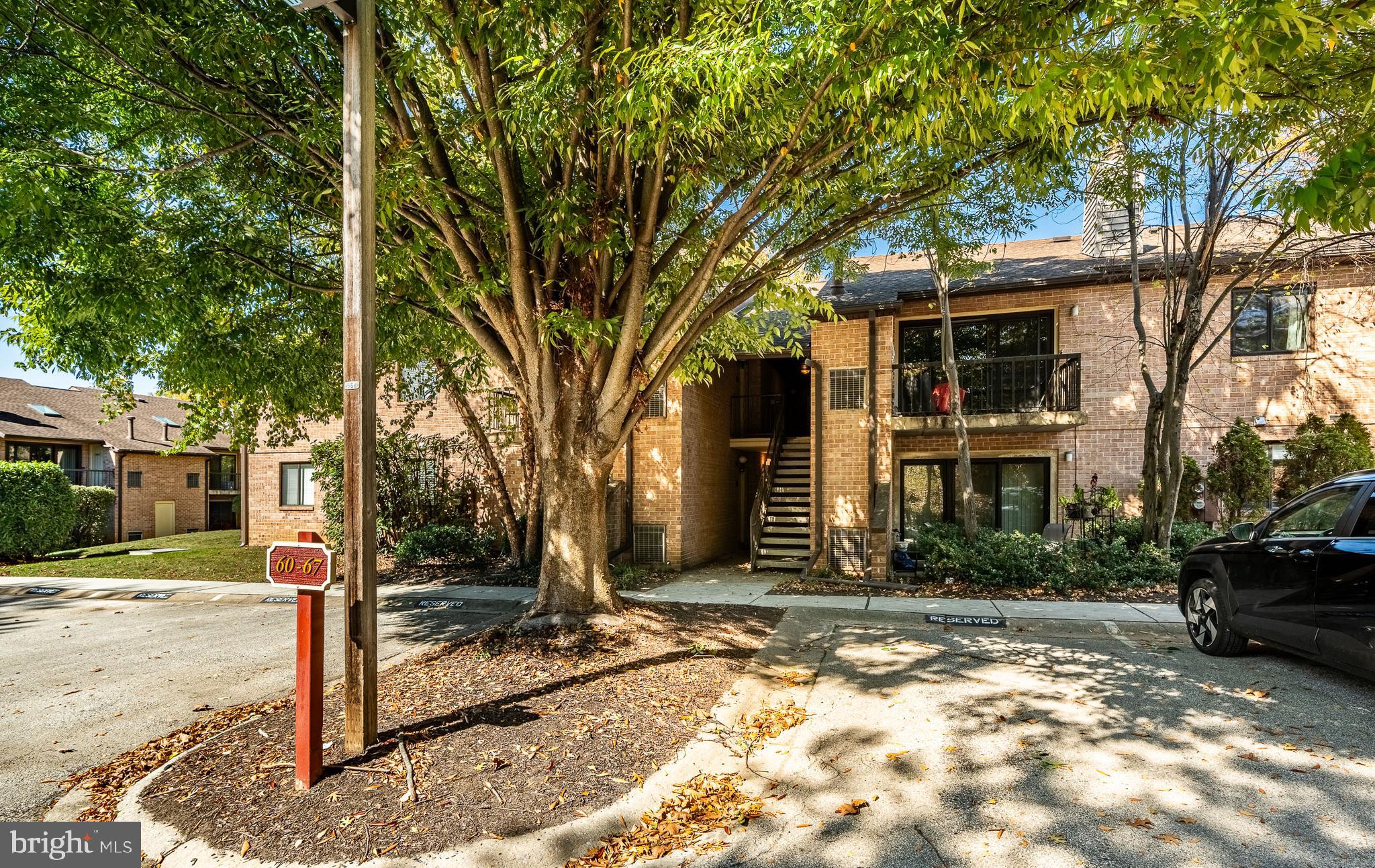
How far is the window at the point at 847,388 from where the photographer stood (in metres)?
12.2

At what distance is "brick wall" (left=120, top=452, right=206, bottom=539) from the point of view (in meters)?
24.3

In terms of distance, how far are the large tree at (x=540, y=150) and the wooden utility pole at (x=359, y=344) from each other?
4.10 feet

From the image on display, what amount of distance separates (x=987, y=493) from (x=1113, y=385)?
10.2 feet

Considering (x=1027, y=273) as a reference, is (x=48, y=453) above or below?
below

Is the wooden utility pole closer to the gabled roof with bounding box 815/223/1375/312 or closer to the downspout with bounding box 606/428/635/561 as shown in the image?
the gabled roof with bounding box 815/223/1375/312

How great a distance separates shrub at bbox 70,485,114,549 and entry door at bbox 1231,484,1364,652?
81.3ft

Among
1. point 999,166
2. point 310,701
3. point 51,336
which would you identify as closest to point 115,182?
point 51,336

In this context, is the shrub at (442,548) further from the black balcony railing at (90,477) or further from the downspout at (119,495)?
the black balcony railing at (90,477)

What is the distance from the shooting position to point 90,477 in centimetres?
2467

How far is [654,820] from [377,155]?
583 cm

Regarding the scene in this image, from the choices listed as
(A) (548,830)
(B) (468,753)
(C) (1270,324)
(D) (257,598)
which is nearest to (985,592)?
(B) (468,753)

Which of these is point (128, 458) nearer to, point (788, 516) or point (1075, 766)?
point (788, 516)

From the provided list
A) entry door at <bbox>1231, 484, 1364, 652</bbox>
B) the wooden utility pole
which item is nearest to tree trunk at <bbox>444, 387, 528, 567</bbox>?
the wooden utility pole

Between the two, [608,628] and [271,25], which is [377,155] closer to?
[271,25]
